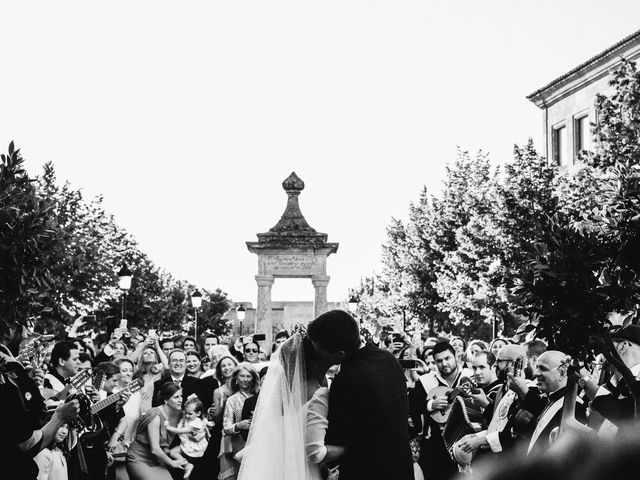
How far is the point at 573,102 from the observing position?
55.4m

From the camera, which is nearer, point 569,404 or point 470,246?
point 569,404

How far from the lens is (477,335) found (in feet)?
156

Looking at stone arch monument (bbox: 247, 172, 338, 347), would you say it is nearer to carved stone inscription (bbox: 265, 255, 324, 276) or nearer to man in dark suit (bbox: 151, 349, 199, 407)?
carved stone inscription (bbox: 265, 255, 324, 276)

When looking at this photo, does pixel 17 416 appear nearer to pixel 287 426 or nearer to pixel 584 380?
pixel 287 426

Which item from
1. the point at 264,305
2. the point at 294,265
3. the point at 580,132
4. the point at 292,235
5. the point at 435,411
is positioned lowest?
the point at 435,411

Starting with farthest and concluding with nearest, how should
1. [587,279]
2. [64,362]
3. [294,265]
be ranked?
[294,265]
[64,362]
[587,279]

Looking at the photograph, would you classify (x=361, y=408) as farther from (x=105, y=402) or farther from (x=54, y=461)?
(x=105, y=402)

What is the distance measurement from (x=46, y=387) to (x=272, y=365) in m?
4.25

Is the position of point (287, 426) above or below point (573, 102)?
below

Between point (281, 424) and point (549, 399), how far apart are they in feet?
7.27

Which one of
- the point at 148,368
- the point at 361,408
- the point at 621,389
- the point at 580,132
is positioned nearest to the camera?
the point at 361,408

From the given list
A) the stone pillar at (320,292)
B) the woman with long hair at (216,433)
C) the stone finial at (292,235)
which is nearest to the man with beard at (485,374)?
the woman with long hair at (216,433)

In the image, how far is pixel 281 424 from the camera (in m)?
6.18

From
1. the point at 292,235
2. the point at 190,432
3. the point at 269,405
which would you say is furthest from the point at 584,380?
the point at 292,235
